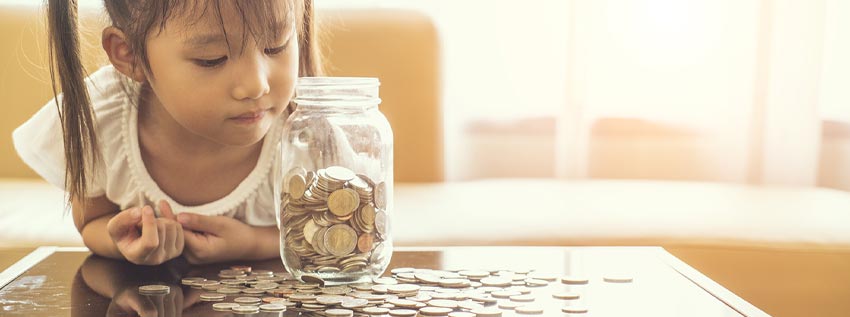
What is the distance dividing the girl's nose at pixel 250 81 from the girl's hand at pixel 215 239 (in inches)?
6.8

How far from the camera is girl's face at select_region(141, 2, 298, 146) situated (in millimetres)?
1096

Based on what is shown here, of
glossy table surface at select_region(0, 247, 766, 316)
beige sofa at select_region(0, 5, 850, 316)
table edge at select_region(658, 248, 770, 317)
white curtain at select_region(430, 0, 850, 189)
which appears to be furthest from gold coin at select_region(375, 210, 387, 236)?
white curtain at select_region(430, 0, 850, 189)

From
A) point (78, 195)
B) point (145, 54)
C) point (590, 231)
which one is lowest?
point (590, 231)

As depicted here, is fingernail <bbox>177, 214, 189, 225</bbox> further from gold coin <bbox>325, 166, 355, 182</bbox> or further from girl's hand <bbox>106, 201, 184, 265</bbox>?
gold coin <bbox>325, 166, 355, 182</bbox>

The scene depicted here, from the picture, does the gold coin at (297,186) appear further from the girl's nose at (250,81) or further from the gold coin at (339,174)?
the girl's nose at (250,81)

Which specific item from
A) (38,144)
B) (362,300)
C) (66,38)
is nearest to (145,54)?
(66,38)

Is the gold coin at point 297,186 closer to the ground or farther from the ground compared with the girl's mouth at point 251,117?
closer to the ground

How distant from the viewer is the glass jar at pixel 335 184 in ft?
3.19

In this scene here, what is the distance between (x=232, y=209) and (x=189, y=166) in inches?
3.3

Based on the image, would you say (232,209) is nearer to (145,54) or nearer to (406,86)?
(145,54)

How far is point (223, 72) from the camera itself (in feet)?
3.63

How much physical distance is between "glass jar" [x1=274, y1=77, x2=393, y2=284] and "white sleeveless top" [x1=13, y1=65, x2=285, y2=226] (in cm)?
31

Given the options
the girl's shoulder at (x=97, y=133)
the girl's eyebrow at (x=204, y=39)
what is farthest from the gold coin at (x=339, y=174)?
the girl's shoulder at (x=97, y=133)

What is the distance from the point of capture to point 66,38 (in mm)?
1217
